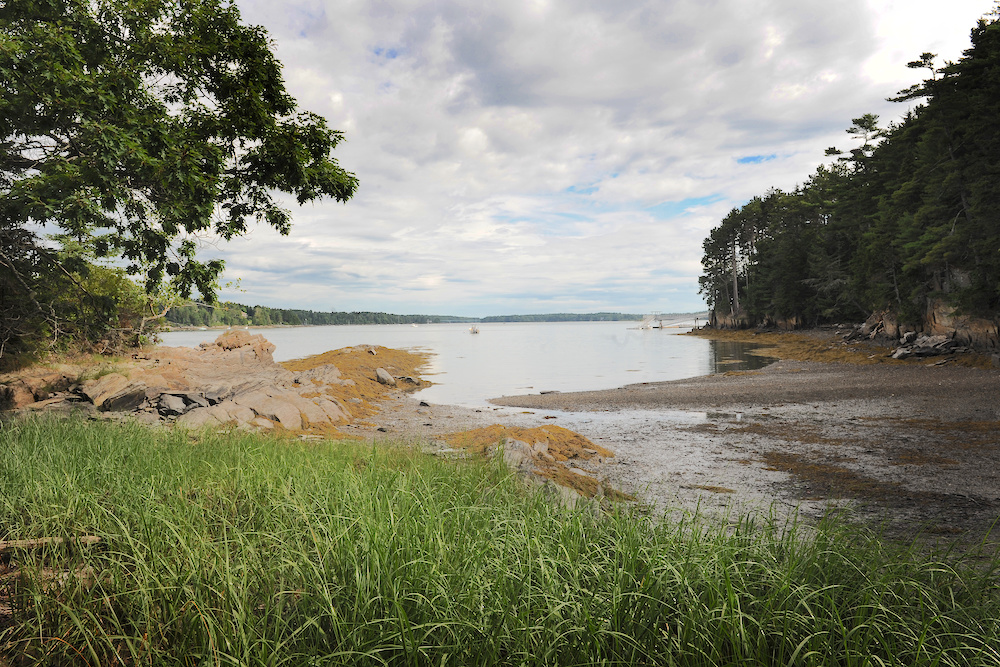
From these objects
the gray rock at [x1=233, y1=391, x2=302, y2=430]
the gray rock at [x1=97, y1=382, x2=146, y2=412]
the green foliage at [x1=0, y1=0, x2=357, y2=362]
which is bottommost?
the gray rock at [x1=233, y1=391, x2=302, y2=430]

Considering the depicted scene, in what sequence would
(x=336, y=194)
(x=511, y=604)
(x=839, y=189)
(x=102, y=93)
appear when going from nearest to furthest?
(x=511, y=604)
(x=102, y=93)
(x=336, y=194)
(x=839, y=189)

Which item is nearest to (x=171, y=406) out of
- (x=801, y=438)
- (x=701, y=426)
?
(x=701, y=426)

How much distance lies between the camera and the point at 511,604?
2.92 metres

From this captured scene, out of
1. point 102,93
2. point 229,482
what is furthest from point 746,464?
point 102,93

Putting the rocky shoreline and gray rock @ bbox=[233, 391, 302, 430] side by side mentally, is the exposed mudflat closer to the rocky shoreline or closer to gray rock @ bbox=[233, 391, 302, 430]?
the rocky shoreline

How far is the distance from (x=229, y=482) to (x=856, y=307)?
56.7m

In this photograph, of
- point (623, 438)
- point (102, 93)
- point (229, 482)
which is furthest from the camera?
point (623, 438)

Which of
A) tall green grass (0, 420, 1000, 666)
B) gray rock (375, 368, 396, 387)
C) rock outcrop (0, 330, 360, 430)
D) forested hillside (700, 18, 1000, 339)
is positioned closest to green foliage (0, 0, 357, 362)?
rock outcrop (0, 330, 360, 430)

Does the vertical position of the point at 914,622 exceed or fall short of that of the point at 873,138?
it falls short

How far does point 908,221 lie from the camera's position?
98.2 feet

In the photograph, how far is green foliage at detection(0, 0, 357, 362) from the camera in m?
7.14

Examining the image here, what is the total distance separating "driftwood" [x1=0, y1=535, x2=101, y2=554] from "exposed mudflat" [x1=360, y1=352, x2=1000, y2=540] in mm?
5001

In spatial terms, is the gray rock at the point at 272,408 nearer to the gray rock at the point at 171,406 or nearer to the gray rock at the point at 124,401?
the gray rock at the point at 171,406

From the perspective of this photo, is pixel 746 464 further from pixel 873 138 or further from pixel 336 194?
pixel 873 138
